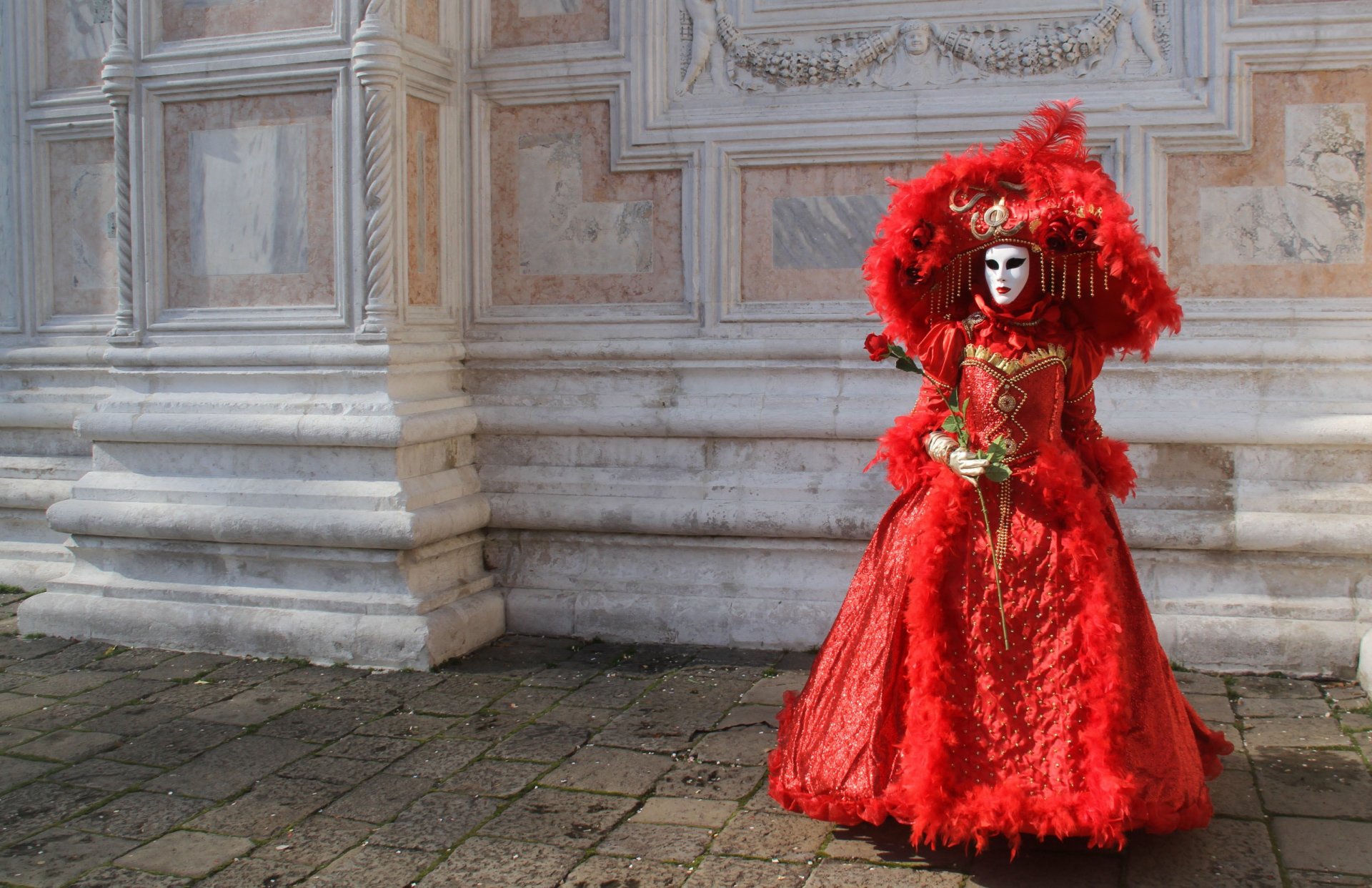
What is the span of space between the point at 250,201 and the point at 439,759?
2659 millimetres

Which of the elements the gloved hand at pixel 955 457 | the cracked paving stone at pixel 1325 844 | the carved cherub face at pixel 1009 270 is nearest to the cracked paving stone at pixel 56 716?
the gloved hand at pixel 955 457

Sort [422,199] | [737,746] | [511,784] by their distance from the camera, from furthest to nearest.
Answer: [422,199]
[737,746]
[511,784]

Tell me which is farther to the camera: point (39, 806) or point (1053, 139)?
point (39, 806)

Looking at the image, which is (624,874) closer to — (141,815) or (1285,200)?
(141,815)

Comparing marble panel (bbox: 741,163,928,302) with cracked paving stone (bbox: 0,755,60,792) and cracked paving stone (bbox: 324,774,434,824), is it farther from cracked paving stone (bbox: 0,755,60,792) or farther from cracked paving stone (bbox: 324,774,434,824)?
cracked paving stone (bbox: 0,755,60,792)

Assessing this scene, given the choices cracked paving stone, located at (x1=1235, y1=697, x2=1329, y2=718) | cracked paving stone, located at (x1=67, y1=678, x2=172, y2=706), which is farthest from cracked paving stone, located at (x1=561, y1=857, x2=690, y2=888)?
cracked paving stone, located at (x1=67, y1=678, x2=172, y2=706)

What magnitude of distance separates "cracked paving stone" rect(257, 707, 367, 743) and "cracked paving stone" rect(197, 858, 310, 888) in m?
0.89

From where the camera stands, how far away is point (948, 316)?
3.51m

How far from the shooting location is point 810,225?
5305 mm

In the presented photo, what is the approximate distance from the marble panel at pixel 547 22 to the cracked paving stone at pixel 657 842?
11.3 feet

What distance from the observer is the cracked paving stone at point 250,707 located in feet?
14.1

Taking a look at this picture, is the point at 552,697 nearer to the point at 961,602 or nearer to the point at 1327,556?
the point at 961,602

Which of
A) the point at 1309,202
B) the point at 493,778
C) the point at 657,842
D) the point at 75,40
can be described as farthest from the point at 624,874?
the point at 75,40

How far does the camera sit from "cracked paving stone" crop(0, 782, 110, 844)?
344cm
